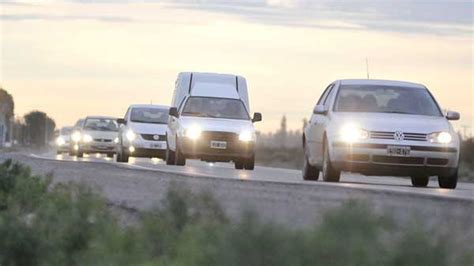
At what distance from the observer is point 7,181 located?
2081 cm

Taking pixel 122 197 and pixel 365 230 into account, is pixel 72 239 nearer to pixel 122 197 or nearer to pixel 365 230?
pixel 365 230

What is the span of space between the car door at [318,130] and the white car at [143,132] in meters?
16.9

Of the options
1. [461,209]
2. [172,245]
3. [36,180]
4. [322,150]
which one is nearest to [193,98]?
[322,150]

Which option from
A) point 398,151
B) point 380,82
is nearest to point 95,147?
point 380,82

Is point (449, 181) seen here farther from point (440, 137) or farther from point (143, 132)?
point (143, 132)

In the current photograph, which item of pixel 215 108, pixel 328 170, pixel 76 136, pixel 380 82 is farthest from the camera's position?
pixel 76 136

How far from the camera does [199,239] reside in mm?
9078

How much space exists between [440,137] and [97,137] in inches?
1274

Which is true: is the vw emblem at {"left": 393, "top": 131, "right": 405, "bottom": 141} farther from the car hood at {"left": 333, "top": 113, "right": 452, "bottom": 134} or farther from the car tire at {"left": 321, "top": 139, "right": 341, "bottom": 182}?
the car tire at {"left": 321, "top": 139, "right": 341, "bottom": 182}

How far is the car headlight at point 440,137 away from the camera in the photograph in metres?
21.0

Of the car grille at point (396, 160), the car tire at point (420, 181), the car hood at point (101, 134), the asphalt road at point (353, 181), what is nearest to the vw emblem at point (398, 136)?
the car grille at point (396, 160)

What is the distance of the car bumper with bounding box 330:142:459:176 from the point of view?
68.8 feet

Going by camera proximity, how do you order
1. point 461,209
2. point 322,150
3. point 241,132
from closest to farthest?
point 461,209, point 322,150, point 241,132

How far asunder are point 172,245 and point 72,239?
6.10ft
